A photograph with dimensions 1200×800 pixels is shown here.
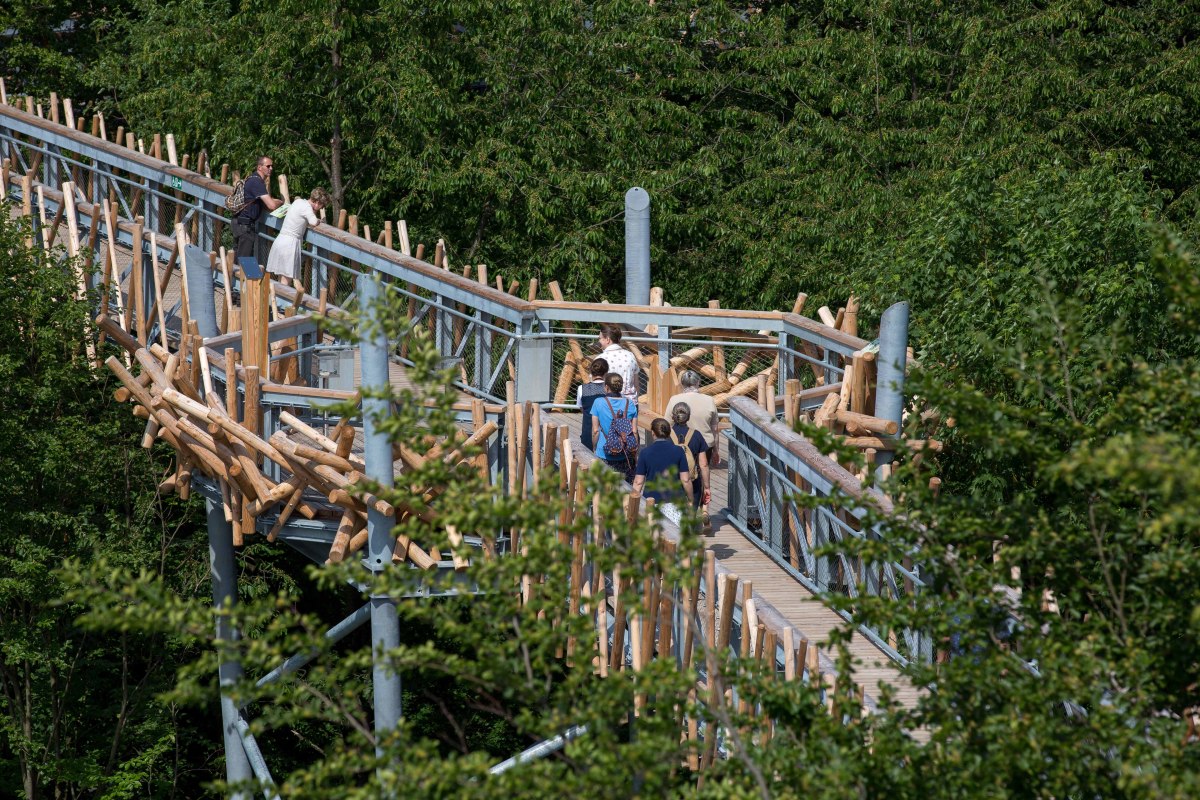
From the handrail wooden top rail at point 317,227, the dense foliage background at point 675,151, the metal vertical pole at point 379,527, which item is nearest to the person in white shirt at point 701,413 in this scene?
the metal vertical pole at point 379,527

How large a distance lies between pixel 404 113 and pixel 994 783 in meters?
16.6

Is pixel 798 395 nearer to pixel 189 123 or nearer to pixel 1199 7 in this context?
pixel 189 123

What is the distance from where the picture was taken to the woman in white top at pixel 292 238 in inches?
651

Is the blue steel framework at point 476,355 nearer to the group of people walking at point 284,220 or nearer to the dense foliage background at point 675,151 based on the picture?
the group of people walking at point 284,220

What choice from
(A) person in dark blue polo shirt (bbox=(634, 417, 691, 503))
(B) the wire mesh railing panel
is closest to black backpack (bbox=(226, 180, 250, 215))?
(B) the wire mesh railing panel

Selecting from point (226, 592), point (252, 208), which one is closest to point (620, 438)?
point (226, 592)

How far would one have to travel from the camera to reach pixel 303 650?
6672mm

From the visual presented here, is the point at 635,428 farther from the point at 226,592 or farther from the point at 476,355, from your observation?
the point at 226,592

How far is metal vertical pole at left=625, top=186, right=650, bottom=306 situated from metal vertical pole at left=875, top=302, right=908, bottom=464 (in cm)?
447

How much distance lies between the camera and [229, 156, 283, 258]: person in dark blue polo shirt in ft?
55.9

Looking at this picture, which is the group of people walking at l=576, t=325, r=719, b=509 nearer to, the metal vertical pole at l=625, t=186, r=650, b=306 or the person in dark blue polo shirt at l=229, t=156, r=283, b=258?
the metal vertical pole at l=625, t=186, r=650, b=306

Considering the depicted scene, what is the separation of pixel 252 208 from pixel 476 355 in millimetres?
3363

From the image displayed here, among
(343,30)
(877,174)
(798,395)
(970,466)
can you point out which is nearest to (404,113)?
(343,30)

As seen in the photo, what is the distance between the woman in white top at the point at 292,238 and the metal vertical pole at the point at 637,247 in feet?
A: 9.93
